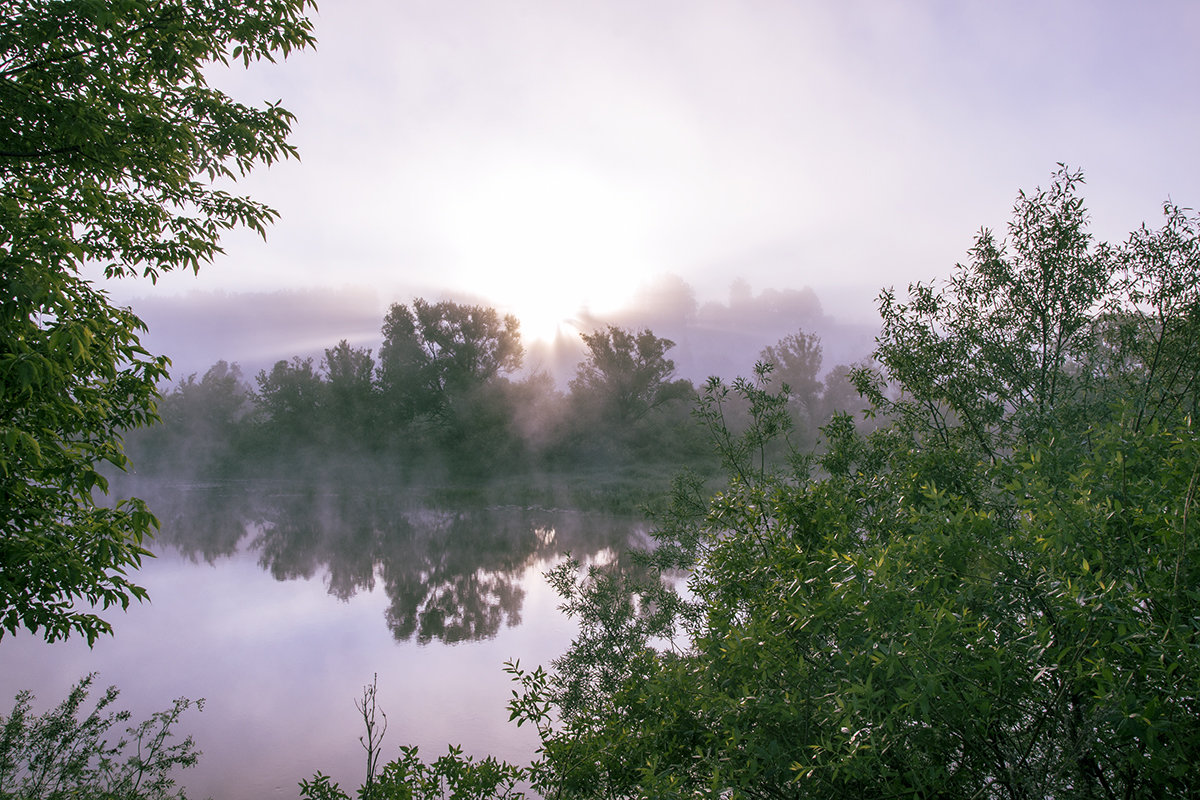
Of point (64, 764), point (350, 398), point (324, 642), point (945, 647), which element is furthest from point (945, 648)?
point (350, 398)

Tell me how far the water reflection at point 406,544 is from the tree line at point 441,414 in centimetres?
587

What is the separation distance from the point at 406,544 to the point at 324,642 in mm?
10538

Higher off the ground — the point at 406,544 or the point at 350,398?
the point at 350,398

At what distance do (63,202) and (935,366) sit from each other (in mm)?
7605

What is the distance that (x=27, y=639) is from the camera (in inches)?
522

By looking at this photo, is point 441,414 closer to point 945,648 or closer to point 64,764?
point 64,764

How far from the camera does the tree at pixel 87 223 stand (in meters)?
3.56

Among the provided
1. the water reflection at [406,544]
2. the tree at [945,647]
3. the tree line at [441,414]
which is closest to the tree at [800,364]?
the tree line at [441,414]

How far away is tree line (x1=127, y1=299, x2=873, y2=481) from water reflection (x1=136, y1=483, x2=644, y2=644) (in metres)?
5.87

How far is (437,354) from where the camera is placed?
45469mm

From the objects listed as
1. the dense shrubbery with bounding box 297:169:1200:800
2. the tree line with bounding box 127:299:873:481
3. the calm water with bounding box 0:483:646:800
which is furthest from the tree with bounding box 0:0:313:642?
the tree line with bounding box 127:299:873:481

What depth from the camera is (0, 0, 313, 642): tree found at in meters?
3.56

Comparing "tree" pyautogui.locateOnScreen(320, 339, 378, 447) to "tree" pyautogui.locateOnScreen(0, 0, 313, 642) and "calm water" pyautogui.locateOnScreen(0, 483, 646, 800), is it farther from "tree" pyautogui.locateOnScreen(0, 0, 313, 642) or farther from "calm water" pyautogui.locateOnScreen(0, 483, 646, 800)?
"tree" pyautogui.locateOnScreen(0, 0, 313, 642)

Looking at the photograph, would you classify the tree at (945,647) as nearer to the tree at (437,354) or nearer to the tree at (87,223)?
the tree at (87,223)
